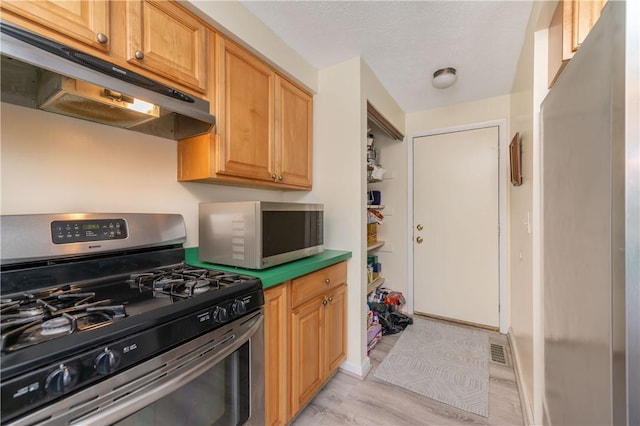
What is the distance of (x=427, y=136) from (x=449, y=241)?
1158 mm

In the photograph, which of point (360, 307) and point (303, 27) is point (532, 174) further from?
point (303, 27)

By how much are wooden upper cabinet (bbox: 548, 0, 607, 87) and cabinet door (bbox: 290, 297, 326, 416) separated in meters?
1.63

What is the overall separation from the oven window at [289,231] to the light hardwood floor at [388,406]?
0.97m

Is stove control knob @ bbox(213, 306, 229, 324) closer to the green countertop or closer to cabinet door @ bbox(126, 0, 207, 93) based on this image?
the green countertop

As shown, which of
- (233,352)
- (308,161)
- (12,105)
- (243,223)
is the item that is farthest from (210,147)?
(233,352)

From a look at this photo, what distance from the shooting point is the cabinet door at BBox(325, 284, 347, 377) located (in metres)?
1.68

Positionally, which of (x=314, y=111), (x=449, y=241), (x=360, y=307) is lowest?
(x=360, y=307)

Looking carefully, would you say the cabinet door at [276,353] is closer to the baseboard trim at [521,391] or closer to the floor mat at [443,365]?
the floor mat at [443,365]

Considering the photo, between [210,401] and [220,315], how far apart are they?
0.32 meters

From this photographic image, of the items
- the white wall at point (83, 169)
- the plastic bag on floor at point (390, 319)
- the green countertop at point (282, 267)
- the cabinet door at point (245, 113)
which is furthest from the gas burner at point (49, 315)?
the plastic bag on floor at point (390, 319)

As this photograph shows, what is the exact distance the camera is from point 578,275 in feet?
2.53

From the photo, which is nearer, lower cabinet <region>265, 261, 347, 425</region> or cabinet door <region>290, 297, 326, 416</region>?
lower cabinet <region>265, 261, 347, 425</region>

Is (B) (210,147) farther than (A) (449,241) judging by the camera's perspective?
No

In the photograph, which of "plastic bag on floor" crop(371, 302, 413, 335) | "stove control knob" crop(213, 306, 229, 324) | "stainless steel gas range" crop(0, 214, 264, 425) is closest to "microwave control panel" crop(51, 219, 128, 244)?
"stainless steel gas range" crop(0, 214, 264, 425)
